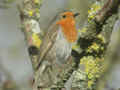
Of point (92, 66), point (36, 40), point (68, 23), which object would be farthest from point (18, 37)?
point (92, 66)

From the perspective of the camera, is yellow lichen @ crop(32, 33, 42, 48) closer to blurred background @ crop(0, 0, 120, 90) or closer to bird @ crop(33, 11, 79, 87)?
bird @ crop(33, 11, 79, 87)

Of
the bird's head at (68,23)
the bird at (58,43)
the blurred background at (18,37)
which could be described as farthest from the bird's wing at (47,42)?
the blurred background at (18,37)

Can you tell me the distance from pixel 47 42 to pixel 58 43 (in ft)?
0.60

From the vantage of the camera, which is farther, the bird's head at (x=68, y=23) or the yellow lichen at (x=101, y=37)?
the bird's head at (x=68, y=23)

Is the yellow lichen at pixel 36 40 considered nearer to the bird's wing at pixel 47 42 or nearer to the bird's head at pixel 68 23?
the bird's wing at pixel 47 42

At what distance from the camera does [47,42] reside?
4289 mm

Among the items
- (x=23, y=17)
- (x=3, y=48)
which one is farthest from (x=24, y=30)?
(x=3, y=48)

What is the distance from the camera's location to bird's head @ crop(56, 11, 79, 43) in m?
4.44

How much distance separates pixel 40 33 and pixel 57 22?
93cm

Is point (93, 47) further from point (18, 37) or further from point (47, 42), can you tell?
point (18, 37)

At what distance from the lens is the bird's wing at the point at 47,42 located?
3.92m

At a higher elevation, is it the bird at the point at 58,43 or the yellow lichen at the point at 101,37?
the yellow lichen at the point at 101,37

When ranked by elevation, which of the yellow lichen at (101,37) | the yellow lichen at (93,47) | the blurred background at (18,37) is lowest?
the blurred background at (18,37)

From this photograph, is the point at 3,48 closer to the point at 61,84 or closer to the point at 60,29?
the point at 60,29
